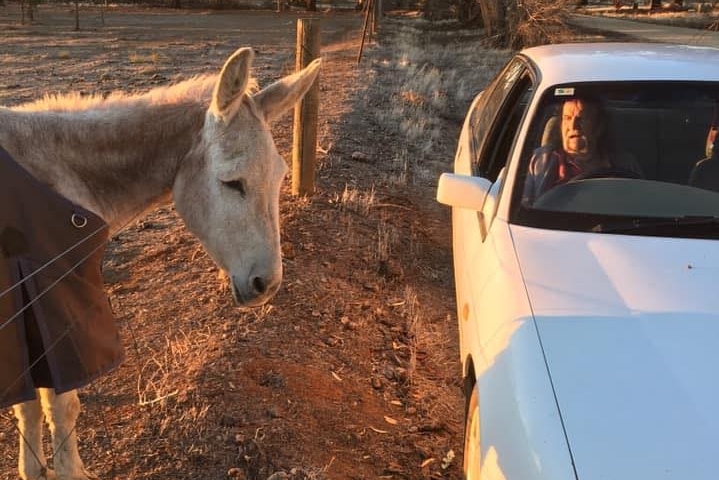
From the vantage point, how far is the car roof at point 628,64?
3.20 metres

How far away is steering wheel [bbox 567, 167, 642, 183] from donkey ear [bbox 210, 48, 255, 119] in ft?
5.36

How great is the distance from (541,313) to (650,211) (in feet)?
3.15

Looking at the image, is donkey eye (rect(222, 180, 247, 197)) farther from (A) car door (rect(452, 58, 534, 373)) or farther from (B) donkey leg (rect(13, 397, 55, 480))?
(B) donkey leg (rect(13, 397, 55, 480))

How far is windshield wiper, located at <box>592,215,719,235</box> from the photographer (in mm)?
2689

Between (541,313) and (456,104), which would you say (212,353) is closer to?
(541,313)

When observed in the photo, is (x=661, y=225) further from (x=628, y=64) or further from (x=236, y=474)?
(x=236, y=474)

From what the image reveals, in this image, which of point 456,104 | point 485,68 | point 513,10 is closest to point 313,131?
point 456,104

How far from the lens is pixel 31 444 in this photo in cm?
273

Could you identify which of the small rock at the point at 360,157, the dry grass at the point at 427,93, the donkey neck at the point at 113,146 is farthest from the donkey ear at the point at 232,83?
the small rock at the point at 360,157

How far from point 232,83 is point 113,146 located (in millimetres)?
699

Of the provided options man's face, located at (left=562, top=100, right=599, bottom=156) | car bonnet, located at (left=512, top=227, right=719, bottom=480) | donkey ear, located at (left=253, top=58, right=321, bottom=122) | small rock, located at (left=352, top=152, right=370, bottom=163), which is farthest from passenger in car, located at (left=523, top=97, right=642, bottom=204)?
small rock, located at (left=352, top=152, right=370, bottom=163)

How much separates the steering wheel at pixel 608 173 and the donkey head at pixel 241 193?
4.90 feet

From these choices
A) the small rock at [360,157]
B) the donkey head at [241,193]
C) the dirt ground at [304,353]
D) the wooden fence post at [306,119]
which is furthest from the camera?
the small rock at [360,157]

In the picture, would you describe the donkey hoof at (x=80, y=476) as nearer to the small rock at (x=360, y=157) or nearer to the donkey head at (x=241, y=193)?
the donkey head at (x=241, y=193)
